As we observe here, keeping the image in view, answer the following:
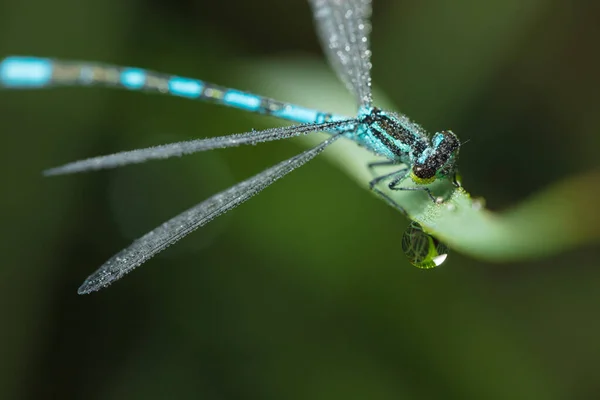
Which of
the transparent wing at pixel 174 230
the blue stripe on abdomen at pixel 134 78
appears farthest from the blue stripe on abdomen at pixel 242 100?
the transparent wing at pixel 174 230

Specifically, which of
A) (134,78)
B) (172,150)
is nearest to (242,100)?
(134,78)

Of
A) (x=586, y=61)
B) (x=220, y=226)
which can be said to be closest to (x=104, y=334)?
(x=220, y=226)

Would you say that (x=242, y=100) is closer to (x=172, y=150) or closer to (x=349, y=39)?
(x=349, y=39)

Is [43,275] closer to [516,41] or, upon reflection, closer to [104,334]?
[104,334]

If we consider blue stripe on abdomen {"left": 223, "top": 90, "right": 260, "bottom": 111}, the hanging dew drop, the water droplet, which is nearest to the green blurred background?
blue stripe on abdomen {"left": 223, "top": 90, "right": 260, "bottom": 111}

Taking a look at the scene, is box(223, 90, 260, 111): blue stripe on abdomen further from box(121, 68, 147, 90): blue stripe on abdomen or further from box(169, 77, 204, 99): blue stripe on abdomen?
box(121, 68, 147, 90): blue stripe on abdomen

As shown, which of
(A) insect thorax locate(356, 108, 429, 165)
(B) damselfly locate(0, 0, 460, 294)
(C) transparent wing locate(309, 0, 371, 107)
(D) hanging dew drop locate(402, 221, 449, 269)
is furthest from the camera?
(C) transparent wing locate(309, 0, 371, 107)
